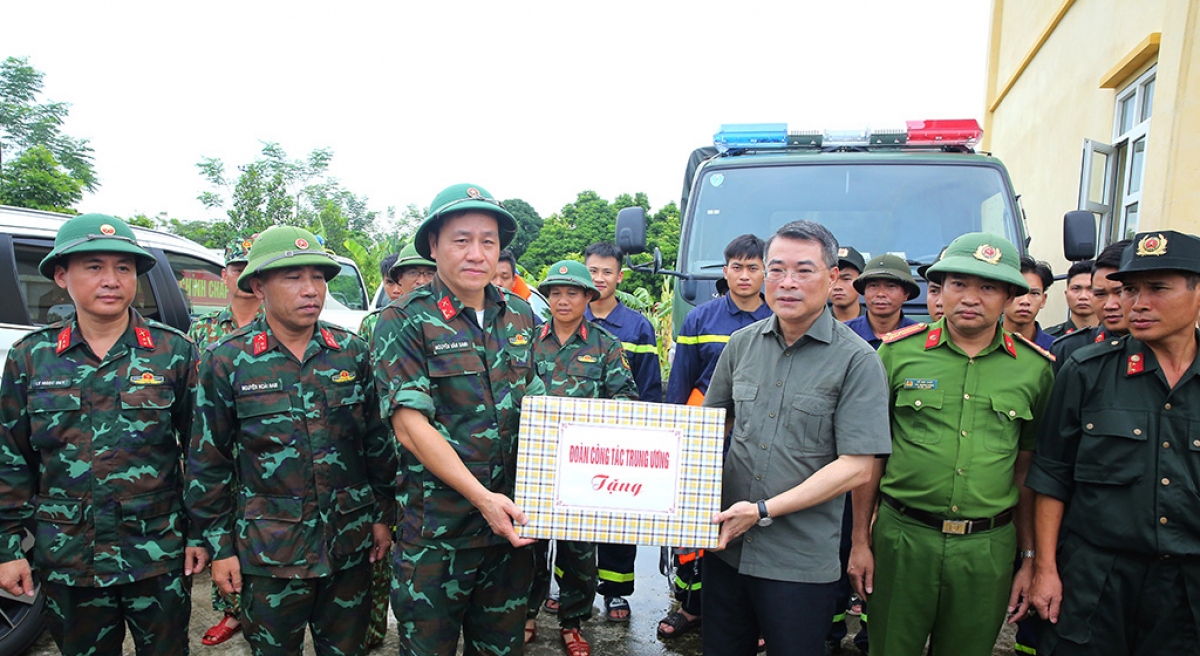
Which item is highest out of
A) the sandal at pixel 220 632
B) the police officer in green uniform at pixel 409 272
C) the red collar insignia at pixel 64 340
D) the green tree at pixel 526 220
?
the green tree at pixel 526 220

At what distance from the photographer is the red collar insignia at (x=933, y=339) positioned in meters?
2.66

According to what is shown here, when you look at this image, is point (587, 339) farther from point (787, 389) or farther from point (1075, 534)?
point (1075, 534)

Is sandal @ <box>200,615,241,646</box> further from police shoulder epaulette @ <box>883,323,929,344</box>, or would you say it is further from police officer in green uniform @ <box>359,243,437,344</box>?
police shoulder epaulette @ <box>883,323,929,344</box>

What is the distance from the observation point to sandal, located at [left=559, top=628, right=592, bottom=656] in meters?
3.61

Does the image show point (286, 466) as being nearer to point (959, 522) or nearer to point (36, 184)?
point (959, 522)

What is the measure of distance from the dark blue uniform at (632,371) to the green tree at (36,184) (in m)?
18.6

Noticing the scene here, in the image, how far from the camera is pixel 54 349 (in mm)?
2586

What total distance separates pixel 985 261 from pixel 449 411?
2036 mm

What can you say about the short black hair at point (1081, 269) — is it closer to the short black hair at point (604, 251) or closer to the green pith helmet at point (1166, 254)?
the green pith helmet at point (1166, 254)

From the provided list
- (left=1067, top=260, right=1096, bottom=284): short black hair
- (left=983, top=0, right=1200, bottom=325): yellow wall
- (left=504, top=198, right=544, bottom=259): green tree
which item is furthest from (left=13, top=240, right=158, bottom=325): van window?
(left=504, top=198, right=544, bottom=259): green tree

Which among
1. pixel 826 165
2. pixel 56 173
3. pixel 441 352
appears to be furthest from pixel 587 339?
pixel 56 173

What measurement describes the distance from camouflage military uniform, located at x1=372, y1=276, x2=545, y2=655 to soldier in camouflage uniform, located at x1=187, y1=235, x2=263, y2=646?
1.70 metres

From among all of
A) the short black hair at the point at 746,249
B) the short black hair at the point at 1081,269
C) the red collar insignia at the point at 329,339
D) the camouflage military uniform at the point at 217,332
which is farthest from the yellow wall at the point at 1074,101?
the camouflage military uniform at the point at 217,332

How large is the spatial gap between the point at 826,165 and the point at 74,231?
173 inches
